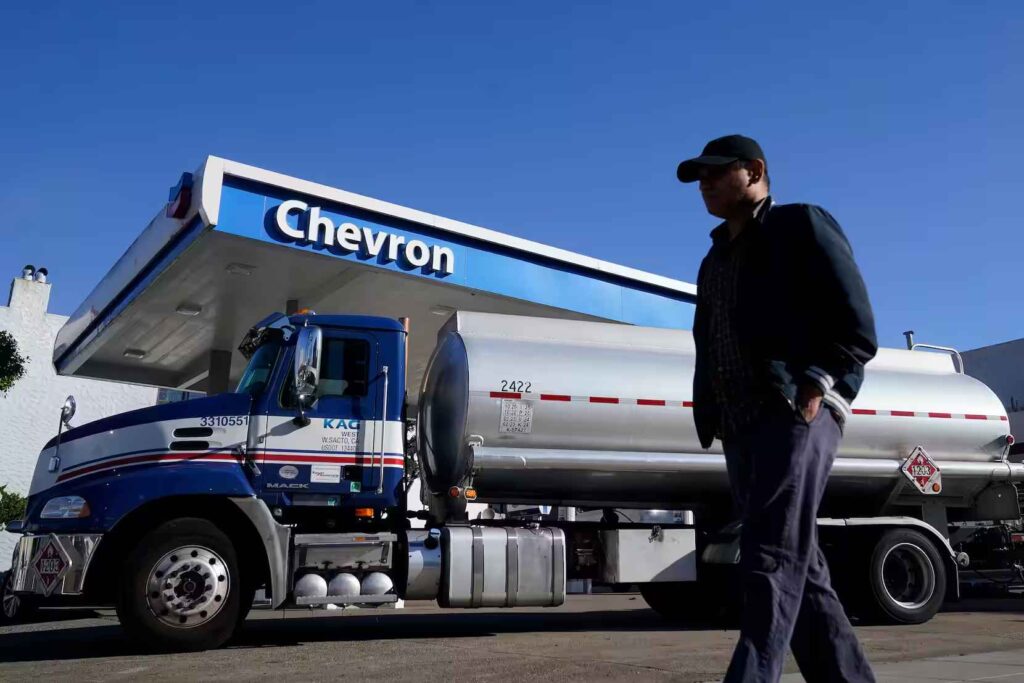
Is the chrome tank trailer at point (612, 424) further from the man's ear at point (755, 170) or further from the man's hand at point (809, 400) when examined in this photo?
the man's hand at point (809, 400)

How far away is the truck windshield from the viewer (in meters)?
8.14

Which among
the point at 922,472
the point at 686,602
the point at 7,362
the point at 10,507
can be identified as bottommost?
the point at 686,602

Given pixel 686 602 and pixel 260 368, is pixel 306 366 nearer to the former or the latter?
pixel 260 368

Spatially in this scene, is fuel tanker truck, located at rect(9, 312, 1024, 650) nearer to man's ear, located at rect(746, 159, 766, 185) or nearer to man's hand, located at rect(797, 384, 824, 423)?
man's ear, located at rect(746, 159, 766, 185)

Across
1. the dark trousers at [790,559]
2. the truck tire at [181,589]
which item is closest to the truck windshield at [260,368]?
the truck tire at [181,589]

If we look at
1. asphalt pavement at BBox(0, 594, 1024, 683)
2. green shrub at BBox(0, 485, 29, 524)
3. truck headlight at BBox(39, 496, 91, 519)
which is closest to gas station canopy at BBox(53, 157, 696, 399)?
green shrub at BBox(0, 485, 29, 524)

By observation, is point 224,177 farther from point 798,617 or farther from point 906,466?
point 798,617

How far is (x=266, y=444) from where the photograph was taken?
311 inches

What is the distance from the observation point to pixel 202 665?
6375 mm

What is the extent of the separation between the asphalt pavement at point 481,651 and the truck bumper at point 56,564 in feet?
1.83

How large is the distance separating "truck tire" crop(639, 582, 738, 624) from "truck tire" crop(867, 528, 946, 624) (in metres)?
1.70

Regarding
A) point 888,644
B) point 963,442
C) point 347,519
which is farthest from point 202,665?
point 963,442

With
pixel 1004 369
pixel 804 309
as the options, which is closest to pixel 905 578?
pixel 804 309

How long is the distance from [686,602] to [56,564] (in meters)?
6.88
